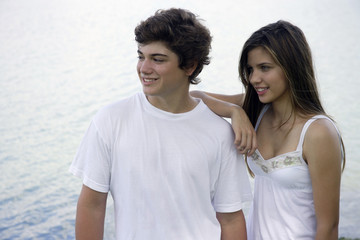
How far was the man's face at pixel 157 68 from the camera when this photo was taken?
1828 mm

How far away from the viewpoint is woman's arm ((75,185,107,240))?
1.83m

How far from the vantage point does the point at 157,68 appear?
1.83m

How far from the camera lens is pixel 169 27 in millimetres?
1823

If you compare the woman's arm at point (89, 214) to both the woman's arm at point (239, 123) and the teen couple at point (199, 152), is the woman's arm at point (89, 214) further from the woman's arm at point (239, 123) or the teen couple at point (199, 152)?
the woman's arm at point (239, 123)

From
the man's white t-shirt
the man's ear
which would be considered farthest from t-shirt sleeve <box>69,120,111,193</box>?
the man's ear

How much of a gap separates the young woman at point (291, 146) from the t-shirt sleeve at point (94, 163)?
1.72 ft

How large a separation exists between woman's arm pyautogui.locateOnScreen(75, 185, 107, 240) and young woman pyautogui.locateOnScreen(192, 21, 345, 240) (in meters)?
0.61

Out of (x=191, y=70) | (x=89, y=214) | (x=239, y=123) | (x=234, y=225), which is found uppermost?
(x=191, y=70)

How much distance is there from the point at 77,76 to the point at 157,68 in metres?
11.4

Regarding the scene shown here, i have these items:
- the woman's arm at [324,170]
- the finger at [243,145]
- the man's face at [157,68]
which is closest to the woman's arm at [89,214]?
the man's face at [157,68]

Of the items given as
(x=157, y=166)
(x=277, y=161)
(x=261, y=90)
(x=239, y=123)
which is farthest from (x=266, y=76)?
(x=157, y=166)

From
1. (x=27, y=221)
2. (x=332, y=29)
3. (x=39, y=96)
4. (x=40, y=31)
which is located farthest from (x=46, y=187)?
(x=332, y=29)

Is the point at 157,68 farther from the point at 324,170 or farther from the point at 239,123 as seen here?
the point at 324,170

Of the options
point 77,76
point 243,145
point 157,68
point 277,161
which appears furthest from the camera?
point 77,76
